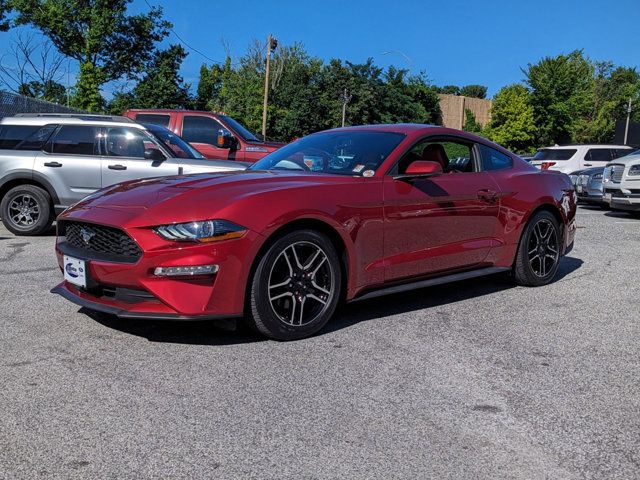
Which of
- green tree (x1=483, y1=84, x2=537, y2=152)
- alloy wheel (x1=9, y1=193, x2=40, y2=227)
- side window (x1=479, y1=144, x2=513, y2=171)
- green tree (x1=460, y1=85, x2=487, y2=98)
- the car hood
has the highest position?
green tree (x1=460, y1=85, x2=487, y2=98)

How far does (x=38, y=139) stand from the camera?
29.0ft

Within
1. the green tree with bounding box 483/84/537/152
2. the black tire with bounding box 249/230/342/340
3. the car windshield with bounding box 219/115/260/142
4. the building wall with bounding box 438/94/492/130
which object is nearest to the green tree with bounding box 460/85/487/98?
the building wall with bounding box 438/94/492/130

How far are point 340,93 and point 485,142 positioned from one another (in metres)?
47.3

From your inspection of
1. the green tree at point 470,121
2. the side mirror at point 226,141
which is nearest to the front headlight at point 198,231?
the side mirror at point 226,141

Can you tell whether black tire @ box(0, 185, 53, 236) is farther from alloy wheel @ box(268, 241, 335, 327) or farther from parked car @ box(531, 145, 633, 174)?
parked car @ box(531, 145, 633, 174)

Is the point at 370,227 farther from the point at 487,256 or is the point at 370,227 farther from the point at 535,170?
the point at 535,170

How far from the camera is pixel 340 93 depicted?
2042 inches

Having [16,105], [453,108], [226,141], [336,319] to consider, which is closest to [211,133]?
[226,141]

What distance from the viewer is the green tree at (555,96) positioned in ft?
183

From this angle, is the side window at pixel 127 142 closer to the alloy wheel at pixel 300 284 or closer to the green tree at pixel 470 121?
the alloy wheel at pixel 300 284

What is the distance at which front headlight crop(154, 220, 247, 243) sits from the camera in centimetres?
377

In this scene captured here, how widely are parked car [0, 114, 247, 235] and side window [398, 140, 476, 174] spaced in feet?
12.6

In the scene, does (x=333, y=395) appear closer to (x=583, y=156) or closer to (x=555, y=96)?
(x=583, y=156)

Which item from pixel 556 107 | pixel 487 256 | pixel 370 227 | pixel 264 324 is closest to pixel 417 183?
pixel 370 227
